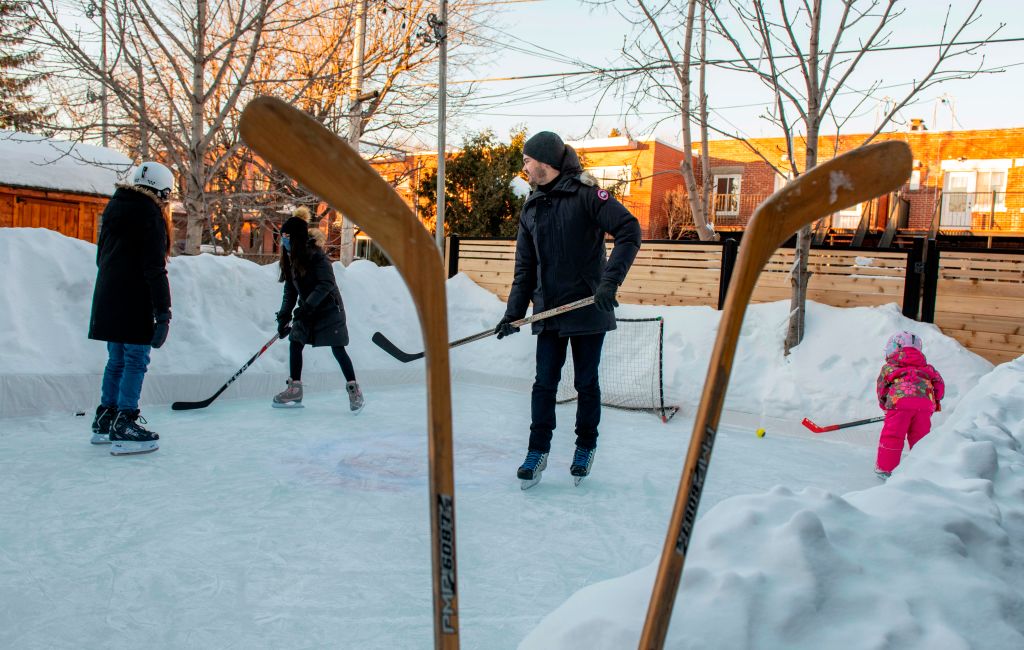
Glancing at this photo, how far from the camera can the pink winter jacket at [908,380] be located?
385cm

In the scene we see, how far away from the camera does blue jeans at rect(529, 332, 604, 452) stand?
10.8ft

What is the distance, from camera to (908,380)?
388 centimetres

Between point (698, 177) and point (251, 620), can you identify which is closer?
point (251, 620)

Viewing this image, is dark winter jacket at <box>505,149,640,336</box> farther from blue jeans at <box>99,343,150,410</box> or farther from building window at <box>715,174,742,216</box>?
building window at <box>715,174,742,216</box>

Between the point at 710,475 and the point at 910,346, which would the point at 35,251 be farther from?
the point at 910,346

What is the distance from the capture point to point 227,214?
15188 mm

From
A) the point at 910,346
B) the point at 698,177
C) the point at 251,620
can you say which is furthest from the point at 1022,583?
the point at 698,177

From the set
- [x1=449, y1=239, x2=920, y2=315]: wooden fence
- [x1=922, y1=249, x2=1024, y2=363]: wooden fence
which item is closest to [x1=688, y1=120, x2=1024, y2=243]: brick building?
[x1=449, y1=239, x2=920, y2=315]: wooden fence

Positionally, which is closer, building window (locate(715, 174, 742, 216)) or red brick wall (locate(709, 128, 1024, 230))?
red brick wall (locate(709, 128, 1024, 230))

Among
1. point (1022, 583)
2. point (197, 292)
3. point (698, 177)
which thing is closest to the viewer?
point (1022, 583)

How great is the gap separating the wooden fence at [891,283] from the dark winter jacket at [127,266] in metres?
5.41

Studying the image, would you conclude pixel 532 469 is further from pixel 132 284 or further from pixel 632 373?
pixel 632 373

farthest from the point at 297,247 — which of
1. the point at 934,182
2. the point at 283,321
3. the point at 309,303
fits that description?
the point at 934,182

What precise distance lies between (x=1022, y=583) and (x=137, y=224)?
362cm
